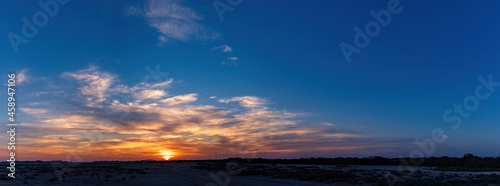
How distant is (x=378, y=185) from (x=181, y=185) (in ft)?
58.3

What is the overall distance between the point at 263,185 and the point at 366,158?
7131 centimetres

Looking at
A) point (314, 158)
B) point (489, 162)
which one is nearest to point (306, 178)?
point (489, 162)

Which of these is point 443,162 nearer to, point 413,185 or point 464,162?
point 464,162

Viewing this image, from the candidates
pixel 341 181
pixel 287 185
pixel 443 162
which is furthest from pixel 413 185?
pixel 443 162

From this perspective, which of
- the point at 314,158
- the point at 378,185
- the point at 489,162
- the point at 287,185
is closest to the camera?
the point at 378,185

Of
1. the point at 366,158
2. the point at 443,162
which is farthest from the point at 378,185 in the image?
the point at 366,158

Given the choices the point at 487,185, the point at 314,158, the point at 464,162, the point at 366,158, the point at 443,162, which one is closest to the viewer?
the point at 487,185

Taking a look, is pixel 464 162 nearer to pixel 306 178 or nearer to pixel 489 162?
pixel 489 162

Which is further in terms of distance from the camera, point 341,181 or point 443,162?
point 443,162

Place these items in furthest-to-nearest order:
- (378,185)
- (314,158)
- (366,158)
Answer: (314,158) → (366,158) → (378,185)

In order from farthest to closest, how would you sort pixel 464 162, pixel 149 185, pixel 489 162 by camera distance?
1. pixel 464 162
2. pixel 489 162
3. pixel 149 185

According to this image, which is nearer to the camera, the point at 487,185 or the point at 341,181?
the point at 487,185

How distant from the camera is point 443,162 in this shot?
6731 cm

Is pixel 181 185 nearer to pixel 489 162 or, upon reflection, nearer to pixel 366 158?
pixel 489 162
